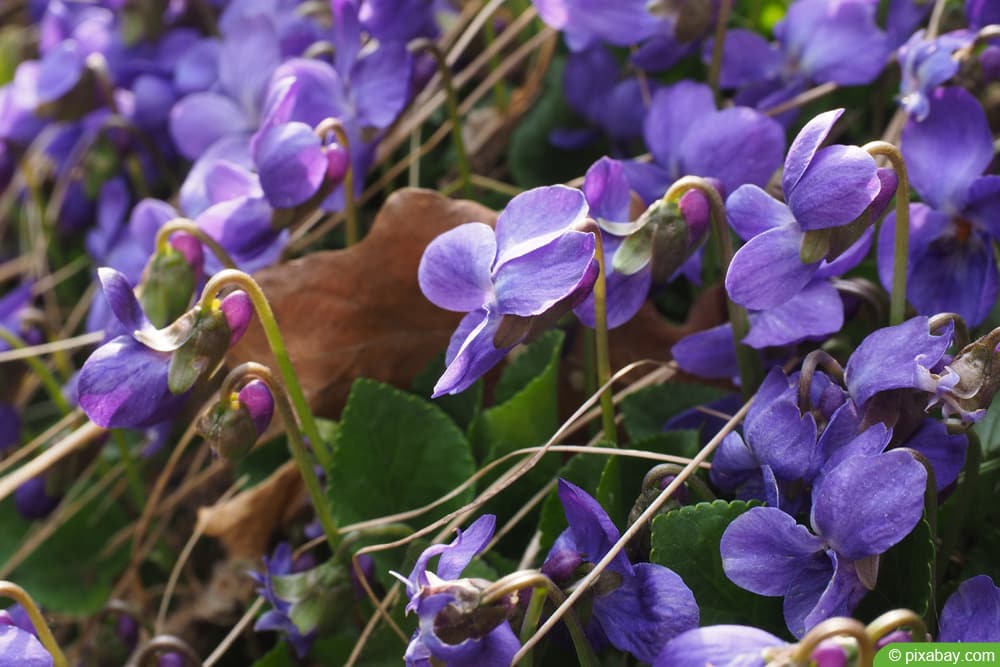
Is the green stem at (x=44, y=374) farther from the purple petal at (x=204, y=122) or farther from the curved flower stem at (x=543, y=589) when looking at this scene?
the curved flower stem at (x=543, y=589)

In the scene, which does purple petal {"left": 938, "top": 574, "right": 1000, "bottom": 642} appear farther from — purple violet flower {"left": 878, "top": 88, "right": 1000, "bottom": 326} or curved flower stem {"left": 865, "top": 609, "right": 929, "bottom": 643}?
purple violet flower {"left": 878, "top": 88, "right": 1000, "bottom": 326}

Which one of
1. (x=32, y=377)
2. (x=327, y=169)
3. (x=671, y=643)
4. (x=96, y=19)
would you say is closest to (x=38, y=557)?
(x=32, y=377)

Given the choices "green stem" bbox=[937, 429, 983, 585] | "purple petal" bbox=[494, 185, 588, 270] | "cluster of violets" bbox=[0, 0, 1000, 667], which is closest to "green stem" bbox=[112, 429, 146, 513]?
"cluster of violets" bbox=[0, 0, 1000, 667]

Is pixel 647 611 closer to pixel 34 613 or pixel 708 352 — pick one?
pixel 708 352

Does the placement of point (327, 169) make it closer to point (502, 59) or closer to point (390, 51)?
point (390, 51)

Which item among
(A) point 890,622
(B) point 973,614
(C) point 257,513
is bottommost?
(C) point 257,513

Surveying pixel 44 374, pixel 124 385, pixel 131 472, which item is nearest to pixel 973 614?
pixel 124 385
